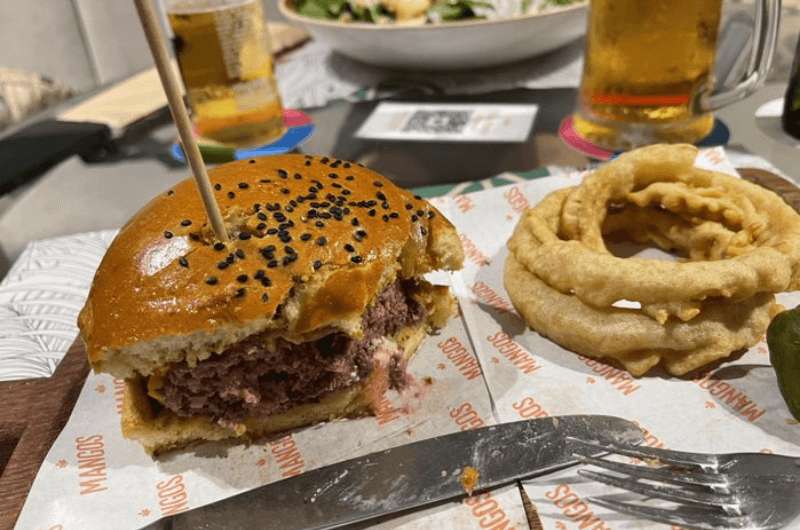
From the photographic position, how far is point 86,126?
2.97m

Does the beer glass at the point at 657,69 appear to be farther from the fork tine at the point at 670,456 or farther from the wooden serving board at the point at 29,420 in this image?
the wooden serving board at the point at 29,420

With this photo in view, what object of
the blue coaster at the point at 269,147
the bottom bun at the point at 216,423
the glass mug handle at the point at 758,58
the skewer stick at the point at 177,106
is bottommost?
the bottom bun at the point at 216,423

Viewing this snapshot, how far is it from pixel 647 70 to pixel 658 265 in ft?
→ 3.69

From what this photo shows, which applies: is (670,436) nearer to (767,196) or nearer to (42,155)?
(767,196)

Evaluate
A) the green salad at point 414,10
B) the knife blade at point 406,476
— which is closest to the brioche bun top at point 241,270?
the knife blade at point 406,476

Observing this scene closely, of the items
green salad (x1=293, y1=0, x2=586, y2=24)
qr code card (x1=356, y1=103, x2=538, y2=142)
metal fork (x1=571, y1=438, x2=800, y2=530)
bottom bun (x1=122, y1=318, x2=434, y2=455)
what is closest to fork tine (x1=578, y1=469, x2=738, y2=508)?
metal fork (x1=571, y1=438, x2=800, y2=530)

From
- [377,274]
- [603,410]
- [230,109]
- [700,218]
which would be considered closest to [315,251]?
[377,274]

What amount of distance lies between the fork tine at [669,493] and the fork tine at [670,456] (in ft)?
0.19

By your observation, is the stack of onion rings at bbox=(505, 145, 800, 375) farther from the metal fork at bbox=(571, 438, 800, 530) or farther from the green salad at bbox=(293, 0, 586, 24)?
the green salad at bbox=(293, 0, 586, 24)

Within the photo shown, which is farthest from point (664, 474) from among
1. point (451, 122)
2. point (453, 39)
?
point (453, 39)

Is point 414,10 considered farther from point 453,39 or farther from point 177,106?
point 177,106

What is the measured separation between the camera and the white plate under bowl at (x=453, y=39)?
9.55 feet

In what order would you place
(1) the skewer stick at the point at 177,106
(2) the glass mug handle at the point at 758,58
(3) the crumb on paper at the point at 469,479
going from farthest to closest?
(2) the glass mug handle at the point at 758,58 < (3) the crumb on paper at the point at 469,479 < (1) the skewer stick at the point at 177,106

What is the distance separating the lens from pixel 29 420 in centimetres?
164
